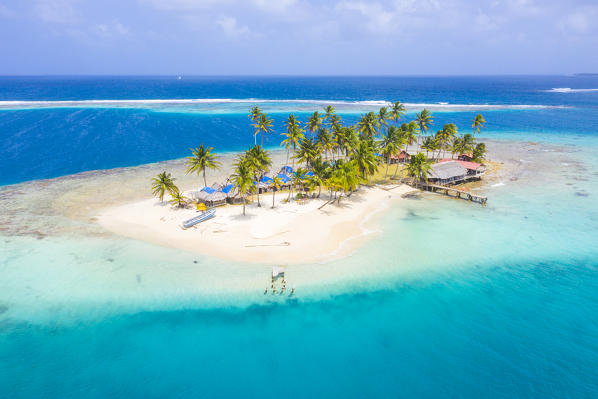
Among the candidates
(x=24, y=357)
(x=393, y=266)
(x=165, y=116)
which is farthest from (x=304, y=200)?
(x=165, y=116)

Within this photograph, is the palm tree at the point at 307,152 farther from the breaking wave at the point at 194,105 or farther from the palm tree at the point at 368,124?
the breaking wave at the point at 194,105

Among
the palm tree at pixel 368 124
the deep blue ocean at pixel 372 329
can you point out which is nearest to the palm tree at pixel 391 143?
the palm tree at pixel 368 124

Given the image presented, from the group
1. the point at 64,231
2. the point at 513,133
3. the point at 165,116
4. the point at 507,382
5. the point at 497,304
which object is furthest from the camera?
the point at 165,116

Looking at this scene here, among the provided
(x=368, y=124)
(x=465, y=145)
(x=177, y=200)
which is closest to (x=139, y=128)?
(x=177, y=200)

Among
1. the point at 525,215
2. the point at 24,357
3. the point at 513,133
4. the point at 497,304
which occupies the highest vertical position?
the point at 513,133

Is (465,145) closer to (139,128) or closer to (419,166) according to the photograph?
(419,166)

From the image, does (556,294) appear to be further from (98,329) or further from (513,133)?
(513,133)

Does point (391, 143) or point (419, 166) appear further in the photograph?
point (391, 143)
